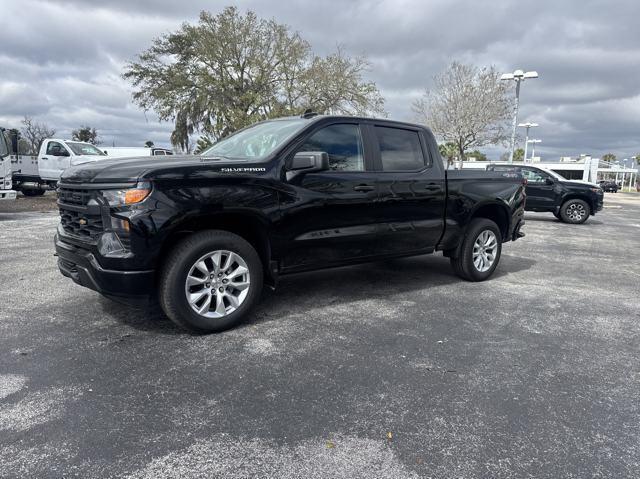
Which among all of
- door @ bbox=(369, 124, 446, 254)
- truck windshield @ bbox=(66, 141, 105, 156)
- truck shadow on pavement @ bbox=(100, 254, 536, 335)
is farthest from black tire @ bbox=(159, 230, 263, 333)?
truck windshield @ bbox=(66, 141, 105, 156)

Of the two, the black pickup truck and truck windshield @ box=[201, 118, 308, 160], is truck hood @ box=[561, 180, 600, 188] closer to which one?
the black pickup truck

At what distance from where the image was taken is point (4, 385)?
3.04 m

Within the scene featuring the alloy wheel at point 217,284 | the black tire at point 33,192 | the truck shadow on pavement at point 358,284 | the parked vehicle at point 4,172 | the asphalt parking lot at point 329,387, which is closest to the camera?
the asphalt parking lot at point 329,387

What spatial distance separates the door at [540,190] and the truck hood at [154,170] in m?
12.9

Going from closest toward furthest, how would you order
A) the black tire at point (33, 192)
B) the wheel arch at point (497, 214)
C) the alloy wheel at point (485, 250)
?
1. the alloy wheel at point (485, 250)
2. the wheel arch at point (497, 214)
3. the black tire at point (33, 192)

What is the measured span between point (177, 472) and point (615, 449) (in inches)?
88.3

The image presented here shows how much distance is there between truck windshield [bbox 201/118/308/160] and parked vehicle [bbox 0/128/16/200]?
983cm

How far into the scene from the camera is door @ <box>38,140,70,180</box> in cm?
1734

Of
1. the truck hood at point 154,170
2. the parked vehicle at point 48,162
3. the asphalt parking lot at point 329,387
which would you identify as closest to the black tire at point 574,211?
the asphalt parking lot at point 329,387

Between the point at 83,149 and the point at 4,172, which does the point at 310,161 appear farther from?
the point at 83,149

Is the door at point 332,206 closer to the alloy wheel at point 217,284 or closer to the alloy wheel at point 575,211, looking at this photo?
the alloy wheel at point 217,284

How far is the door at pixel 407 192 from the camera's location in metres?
4.95

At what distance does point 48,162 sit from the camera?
17.5m

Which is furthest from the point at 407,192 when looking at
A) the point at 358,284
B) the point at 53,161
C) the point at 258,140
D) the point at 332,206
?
the point at 53,161
